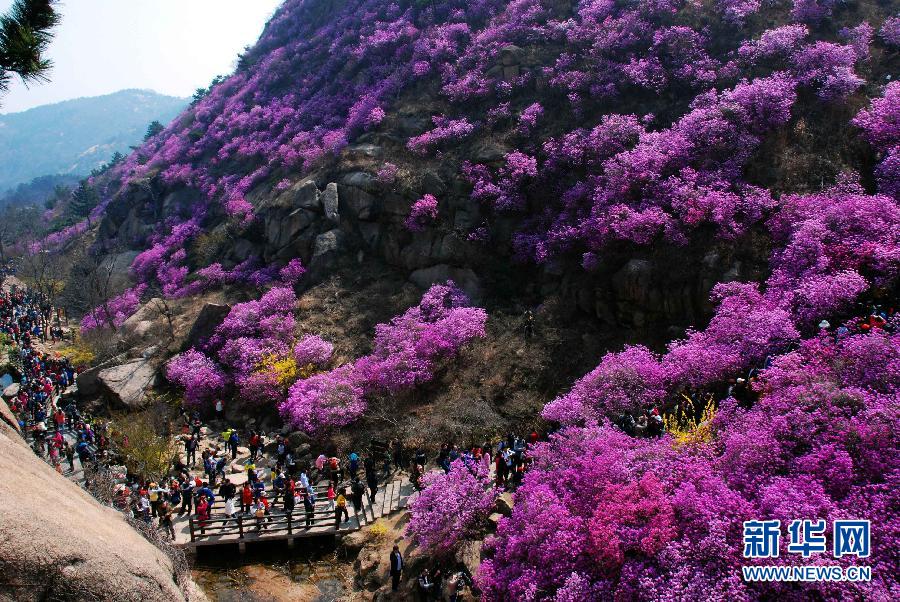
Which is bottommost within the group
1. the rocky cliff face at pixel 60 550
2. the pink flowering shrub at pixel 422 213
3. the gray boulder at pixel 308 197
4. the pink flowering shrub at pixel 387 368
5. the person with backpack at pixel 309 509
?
the person with backpack at pixel 309 509

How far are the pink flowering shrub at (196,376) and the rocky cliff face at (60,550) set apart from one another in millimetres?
17115

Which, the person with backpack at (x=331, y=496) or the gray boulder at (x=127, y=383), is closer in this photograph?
the person with backpack at (x=331, y=496)

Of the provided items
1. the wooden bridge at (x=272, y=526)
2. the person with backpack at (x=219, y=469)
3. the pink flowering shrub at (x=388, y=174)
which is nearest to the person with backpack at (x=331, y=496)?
the wooden bridge at (x=272, y=526)

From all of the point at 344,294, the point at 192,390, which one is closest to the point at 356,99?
the point at 344,294

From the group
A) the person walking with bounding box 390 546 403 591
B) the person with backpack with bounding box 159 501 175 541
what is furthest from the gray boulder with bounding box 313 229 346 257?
the person walking with bounding box 390 546 403 591

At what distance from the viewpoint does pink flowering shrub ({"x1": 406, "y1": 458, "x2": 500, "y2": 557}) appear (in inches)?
611

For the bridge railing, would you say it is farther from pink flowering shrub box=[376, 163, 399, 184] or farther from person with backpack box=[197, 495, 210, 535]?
pink flowering shrub box=[376, 163, 399, 184]

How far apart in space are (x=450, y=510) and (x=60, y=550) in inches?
384

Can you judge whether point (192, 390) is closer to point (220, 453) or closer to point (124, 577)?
point (220, 453)

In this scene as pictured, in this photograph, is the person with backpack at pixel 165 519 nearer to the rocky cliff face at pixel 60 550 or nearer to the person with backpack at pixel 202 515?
the person with backpack at pixel 202 515

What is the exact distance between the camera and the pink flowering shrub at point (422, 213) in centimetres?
3162

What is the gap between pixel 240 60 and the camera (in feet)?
223

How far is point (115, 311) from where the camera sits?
40562 millimetres

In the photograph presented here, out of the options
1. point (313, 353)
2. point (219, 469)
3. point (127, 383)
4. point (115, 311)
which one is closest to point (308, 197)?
point (313, 353)
